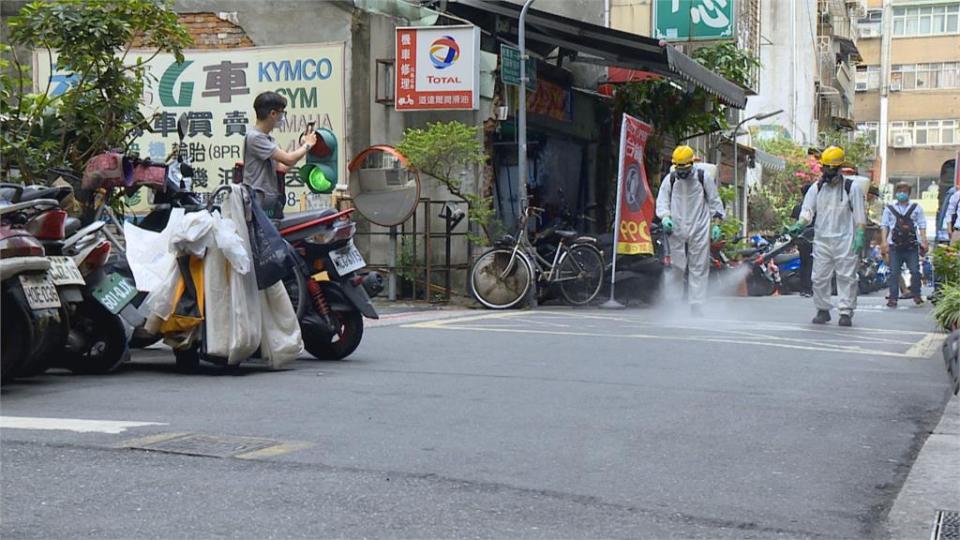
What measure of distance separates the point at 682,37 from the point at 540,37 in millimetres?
3704

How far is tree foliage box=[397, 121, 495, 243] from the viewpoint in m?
15.5

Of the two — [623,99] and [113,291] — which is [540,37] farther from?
[113,291]

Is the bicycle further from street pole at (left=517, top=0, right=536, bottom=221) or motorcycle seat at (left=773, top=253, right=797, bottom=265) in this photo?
motorcycle seat at (left=773, top=253, right=797, bottom=265)

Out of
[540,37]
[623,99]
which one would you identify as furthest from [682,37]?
[540,37]

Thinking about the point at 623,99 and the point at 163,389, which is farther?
the point at 623,99

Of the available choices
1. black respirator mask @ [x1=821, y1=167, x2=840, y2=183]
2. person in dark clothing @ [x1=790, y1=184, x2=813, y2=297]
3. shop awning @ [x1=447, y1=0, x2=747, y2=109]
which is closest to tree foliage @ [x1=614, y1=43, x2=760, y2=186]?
shop awning @ [x1=447, y1=0, x2=747, y2=109]

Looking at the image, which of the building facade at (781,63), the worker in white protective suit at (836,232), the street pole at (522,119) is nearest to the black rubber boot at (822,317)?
the worker in white protective suit at (836,232)

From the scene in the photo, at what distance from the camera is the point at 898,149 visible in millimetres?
64750

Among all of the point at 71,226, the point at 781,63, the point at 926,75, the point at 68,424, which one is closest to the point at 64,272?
the point at 71,226

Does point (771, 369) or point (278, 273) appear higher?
point (278, 273)

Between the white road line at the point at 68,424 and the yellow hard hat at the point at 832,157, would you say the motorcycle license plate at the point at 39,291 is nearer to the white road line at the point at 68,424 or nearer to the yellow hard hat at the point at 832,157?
the white road line at the point at 68,424

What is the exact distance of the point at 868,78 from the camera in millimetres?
71188

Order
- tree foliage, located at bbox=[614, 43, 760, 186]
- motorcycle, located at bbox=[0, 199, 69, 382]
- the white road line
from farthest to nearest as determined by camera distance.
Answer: tree foliage, located at bbox=[614, 43, 760, 186] → motorcycle, located at bbox=[0, 199, 69, 382] → the white road line

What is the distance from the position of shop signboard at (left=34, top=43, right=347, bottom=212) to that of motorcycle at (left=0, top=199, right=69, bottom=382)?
994 cm
